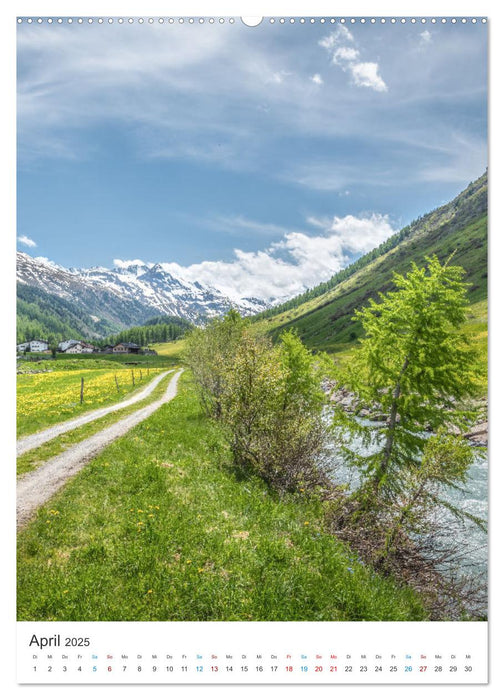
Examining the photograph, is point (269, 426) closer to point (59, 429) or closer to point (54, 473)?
point (54, 473)

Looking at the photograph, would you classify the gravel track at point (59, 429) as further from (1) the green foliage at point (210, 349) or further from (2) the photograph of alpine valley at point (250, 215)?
(1) the green foliage at point (210, 349)

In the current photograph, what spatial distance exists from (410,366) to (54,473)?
11.3 m

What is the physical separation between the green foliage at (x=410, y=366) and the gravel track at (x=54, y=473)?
29.4 ft

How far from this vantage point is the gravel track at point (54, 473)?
7986mm

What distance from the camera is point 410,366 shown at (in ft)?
35.9

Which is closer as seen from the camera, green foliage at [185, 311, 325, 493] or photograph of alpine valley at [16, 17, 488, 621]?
photograph of alpine valley at [16, 17, 488, 621]

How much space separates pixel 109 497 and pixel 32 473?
7.62 feet

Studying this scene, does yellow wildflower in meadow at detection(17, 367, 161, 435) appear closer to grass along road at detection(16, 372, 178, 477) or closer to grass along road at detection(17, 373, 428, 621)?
grass along road at detection(16, 372, 178, 477)

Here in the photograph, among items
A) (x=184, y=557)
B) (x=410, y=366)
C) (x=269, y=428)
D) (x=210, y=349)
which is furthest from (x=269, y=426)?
(x=210, y=349)

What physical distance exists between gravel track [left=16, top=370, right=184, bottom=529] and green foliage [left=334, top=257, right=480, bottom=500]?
896 cm

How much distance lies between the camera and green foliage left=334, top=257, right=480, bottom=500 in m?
10.1

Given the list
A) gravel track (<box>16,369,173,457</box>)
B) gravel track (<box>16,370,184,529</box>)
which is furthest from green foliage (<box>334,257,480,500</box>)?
gravel track (<box>16,369,173,457</box>)
